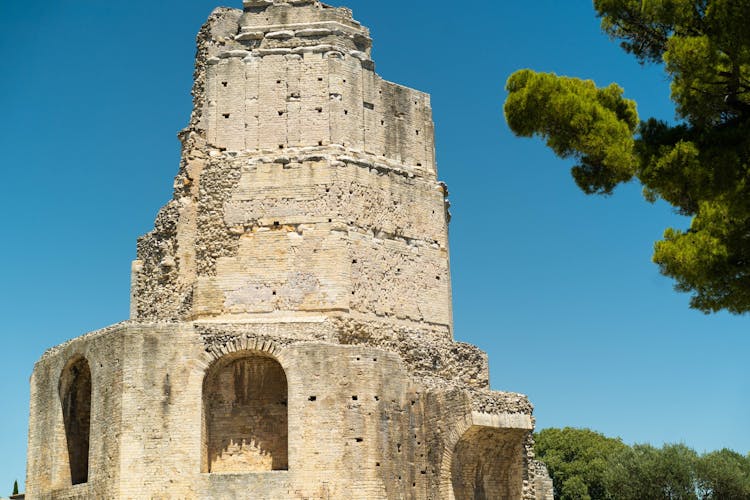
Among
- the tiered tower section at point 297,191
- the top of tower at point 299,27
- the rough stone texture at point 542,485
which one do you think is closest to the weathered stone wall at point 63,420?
the tiered tower section at point 297,191

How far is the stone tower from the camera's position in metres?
18.1

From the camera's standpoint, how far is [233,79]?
21766 millimetres

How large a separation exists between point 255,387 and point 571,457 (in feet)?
76.5

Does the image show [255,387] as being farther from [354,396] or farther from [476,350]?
[476,350]

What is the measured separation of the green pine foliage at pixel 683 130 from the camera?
502 inches

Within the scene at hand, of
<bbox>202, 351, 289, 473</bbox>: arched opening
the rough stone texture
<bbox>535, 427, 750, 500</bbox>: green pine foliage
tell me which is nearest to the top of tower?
<bbox>202, 351, 289, 473</bbox>: arched opening

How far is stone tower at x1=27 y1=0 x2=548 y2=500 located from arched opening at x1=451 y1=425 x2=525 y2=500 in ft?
0.14

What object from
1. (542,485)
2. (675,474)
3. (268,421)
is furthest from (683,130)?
(675,474)

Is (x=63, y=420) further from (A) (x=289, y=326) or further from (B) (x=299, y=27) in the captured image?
(B) (x=299, y=27)

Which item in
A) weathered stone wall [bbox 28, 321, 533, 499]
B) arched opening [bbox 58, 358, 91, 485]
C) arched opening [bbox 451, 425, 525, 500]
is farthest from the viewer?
arched opening [bbox 58, 358, 91, 485]

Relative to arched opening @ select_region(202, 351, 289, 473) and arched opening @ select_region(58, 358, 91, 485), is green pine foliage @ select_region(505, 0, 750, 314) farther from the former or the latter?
arched opening @ select_region(58, 358, 91, 485)

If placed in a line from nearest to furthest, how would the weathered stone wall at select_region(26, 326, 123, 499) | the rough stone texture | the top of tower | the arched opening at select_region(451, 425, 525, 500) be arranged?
1. the weathered stone wall at select_region(26, 326, 123, 499)
2. the arched opening at select_region(451, 425, 525, 500)
3. the rough stone texture
4. the top of tower

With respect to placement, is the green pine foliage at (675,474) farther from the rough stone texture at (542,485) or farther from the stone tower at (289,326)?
the stone tower at (289,326)

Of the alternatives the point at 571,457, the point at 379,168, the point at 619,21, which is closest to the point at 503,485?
the point at 379,168
